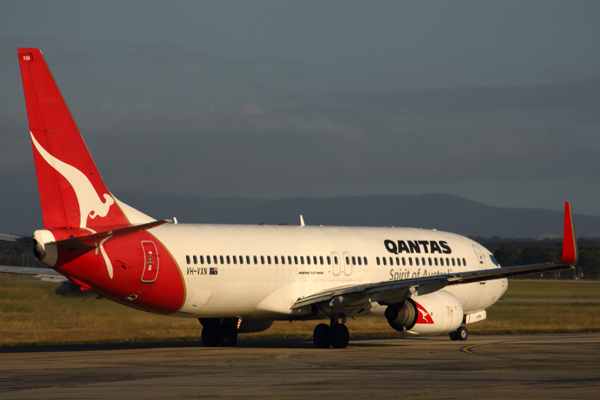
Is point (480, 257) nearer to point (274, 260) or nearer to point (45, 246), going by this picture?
point (274, 260)

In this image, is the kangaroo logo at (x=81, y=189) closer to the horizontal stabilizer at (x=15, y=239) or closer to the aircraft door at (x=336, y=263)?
the horizontal stabilizer at (x=15, y=239)

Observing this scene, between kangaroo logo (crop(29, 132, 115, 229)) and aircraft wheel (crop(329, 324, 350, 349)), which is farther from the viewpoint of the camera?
aircraft wheel (crop(329, 324, 350, 349))

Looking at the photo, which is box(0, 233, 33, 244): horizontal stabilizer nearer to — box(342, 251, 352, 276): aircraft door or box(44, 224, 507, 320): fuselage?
box(44, 224, 507, 320): fuselage

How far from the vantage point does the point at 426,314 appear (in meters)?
28.7

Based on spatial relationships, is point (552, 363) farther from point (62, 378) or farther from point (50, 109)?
point (50, 109)

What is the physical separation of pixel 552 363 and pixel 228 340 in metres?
11.4

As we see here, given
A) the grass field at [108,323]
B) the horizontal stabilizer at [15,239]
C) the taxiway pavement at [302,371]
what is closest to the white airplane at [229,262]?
the horizontal stabilizer at [15,239]

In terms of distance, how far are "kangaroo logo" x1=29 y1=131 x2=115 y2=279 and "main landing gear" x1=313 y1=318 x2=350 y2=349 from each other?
26.8ft

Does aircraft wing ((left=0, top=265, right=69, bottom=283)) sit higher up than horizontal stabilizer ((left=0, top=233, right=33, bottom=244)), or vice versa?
horizontal stabilizer ((left=0, top=233, right=33, bottom=244))

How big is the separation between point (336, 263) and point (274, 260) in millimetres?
2936

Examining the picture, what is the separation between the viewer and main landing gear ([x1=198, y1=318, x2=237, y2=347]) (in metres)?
29.8

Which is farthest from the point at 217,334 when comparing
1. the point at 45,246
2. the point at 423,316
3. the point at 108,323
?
the point at 45,246

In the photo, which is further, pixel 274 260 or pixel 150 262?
pixel 274 260

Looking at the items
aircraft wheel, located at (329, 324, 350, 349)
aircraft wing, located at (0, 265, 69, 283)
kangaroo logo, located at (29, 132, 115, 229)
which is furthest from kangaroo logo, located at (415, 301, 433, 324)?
aircraft wing, located at (0, 265, 69, 283)
